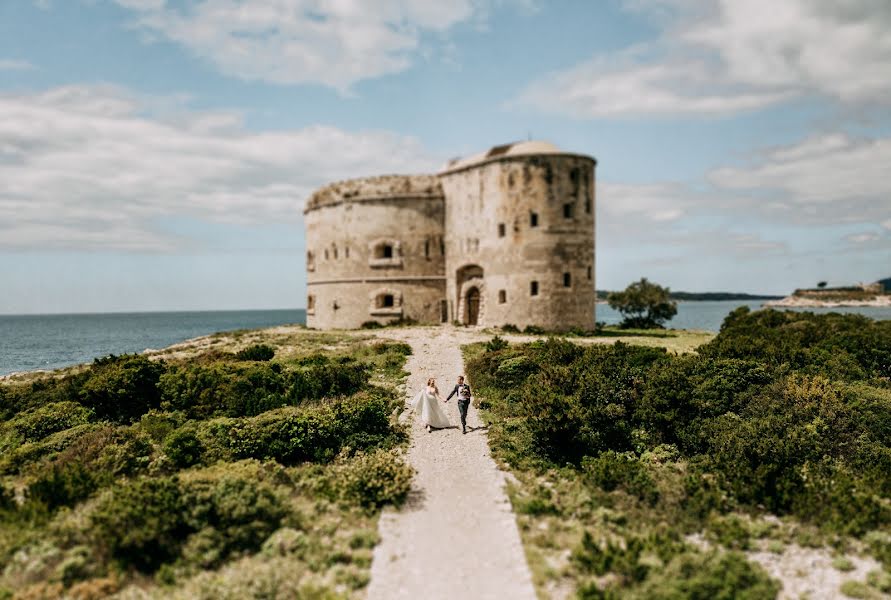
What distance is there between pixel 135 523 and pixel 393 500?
177 inches

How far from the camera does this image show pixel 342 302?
41.3 meters

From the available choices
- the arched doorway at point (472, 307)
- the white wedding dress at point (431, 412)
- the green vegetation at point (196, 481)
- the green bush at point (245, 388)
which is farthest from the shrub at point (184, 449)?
the arched doorway at point (472, 307)

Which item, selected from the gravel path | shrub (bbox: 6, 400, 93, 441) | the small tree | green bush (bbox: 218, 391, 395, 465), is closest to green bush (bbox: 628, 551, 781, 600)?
the gravel path

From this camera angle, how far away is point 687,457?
1445cm

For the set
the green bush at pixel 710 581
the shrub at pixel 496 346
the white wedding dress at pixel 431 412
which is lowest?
the green bush at pixel 710 581

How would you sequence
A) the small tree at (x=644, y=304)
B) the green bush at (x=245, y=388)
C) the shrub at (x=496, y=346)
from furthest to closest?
the small tree at (x=644, y=304) → the shrub at (x=496, y=346) → the green bush at (x=245, y=388)

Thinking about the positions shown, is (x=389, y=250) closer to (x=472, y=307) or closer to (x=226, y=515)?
(x=472, y=307)

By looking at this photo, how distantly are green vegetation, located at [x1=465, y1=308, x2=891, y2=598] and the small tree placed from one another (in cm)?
2365

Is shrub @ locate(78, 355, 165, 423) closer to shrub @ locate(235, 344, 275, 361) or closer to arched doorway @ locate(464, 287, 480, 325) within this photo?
shrub @ locate(235, 344, 275, 361)

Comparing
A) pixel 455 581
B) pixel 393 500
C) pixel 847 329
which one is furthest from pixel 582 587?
pixel 847 329

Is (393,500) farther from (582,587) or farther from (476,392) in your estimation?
(476,392)

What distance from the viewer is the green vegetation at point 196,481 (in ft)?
29.4

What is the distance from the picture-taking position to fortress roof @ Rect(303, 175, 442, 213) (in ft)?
129

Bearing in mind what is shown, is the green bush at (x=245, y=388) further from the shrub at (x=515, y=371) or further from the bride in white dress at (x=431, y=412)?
the shrub at (x=515, y=371)
